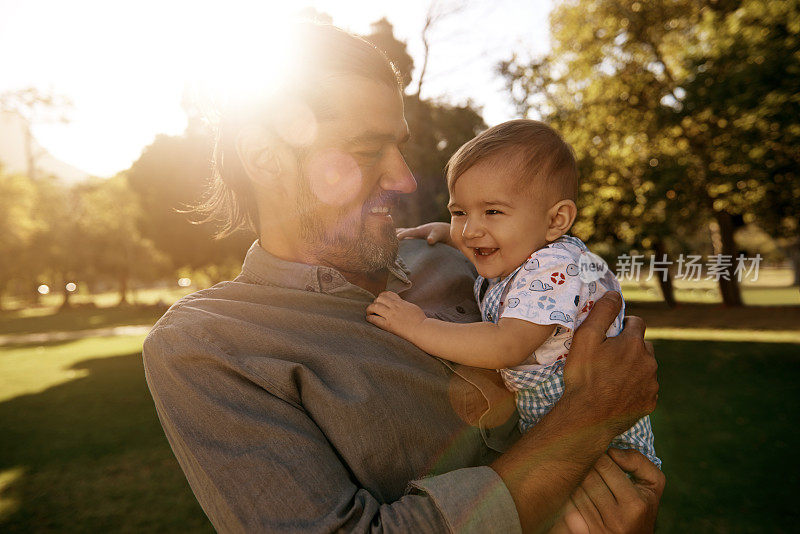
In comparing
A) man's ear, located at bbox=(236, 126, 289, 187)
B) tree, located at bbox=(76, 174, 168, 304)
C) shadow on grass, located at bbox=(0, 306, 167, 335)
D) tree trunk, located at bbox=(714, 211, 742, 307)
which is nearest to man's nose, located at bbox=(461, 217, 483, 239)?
man's ear, located at bbox=(236, 126, 289, 187)

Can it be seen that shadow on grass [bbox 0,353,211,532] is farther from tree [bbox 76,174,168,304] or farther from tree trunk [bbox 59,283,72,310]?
tree trunk [bbox 59,283,72,310]

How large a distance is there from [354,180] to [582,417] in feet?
4.30

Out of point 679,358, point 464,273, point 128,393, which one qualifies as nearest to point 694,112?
point 679,358

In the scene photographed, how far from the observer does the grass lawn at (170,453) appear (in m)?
5.29

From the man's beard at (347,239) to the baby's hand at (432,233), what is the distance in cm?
59

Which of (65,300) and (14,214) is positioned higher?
(14,214)

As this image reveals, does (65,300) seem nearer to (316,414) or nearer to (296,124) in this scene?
(296,124)

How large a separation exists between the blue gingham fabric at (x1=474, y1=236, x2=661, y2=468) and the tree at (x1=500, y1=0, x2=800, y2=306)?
32.6ft

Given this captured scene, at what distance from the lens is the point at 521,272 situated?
2.01 metres

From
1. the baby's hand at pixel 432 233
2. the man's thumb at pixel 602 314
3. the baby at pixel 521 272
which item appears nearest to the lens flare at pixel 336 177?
the baby at pixel 521 272

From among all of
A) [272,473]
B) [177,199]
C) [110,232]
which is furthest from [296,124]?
[110,232]

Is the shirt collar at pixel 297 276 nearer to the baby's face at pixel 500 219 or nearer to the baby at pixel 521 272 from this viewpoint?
the baby at pixel 521 272

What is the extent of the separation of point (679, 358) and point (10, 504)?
1305cm

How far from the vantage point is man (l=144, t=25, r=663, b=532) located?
144 centimetres
